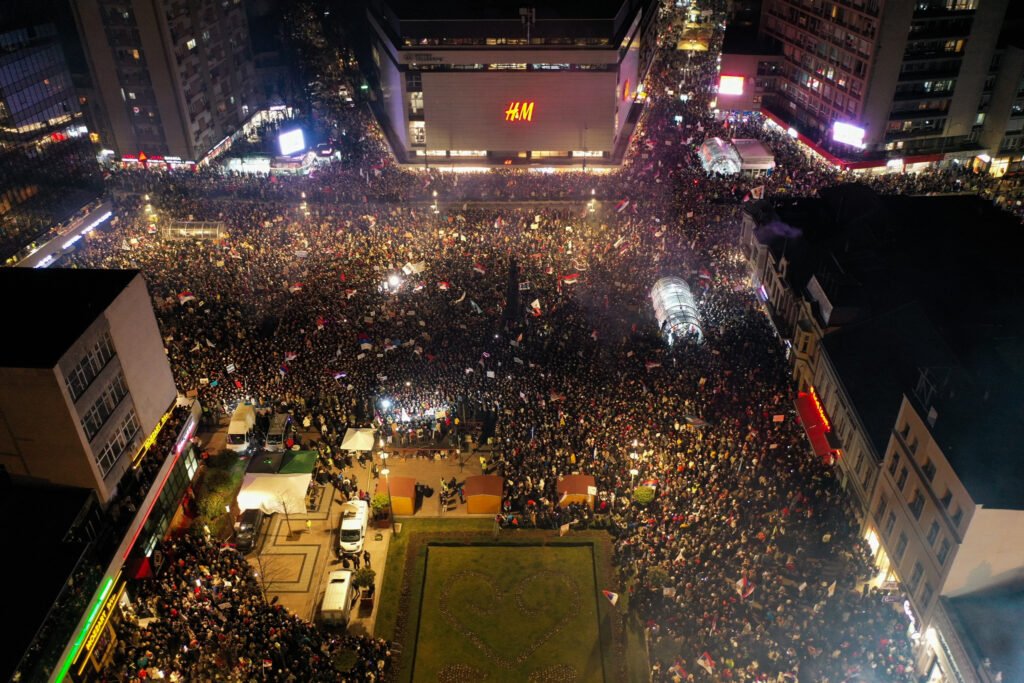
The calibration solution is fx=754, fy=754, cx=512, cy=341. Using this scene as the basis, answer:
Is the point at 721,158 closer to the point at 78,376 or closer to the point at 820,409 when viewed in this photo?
the point at 820,409

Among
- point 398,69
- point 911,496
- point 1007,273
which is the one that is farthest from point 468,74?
point 911,496

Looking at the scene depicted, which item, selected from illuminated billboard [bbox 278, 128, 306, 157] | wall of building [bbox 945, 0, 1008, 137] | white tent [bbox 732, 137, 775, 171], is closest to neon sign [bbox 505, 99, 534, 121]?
white tent [bbox 732, 137, 775, 171]

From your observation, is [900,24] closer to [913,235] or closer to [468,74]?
[913,235]

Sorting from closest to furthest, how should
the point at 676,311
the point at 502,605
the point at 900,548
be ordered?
1. the point at 900,548
2. the point at 502,605
3. the point at 676,311

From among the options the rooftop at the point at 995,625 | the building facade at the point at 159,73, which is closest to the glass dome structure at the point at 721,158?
the rooftop at the point at 995,625

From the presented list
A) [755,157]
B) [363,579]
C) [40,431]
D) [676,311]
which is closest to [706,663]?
[363,579]

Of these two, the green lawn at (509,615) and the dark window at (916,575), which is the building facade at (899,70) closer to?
the dark window at (916,575)

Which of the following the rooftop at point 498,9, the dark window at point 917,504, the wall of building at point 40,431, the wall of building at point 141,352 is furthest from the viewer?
the rooftop at point 498,9
